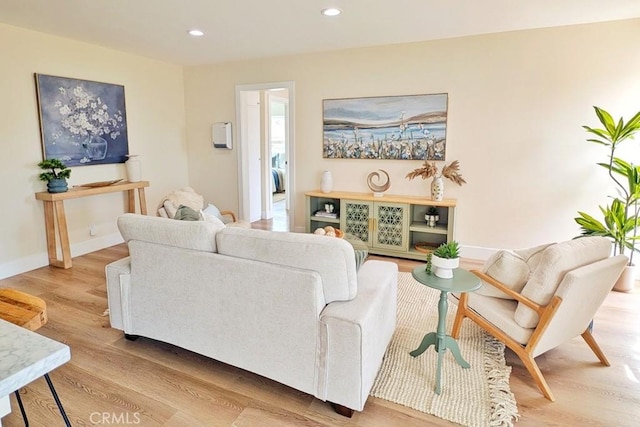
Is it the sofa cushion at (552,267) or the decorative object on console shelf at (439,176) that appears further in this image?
the decorative object on console shelf at (439,176)

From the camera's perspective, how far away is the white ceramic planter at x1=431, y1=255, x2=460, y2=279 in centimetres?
197

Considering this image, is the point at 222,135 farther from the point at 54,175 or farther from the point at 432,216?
the point at 432,216

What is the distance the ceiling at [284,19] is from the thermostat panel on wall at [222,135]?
49.3 inches

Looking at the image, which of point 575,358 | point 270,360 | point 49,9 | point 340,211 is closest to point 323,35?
point 340,211

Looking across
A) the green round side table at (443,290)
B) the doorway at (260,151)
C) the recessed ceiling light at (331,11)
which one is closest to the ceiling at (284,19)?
the recessed ceiling light at (331,11)

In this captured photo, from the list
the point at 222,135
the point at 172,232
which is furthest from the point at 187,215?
the point at 222,135

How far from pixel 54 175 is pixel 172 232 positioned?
2613mm

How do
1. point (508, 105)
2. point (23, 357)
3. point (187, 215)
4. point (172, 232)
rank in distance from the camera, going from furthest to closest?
point (508, 105) < point (187, 215) < point (172, 232) < point (23, 357)

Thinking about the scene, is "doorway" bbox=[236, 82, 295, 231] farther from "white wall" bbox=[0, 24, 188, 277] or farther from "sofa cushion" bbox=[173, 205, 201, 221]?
"sofa cushion" bbox=[173, 205, 201, 221]

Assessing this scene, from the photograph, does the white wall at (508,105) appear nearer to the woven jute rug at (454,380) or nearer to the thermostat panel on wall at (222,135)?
the thermostat panel on wall at (222,135)

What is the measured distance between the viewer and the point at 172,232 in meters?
2.21

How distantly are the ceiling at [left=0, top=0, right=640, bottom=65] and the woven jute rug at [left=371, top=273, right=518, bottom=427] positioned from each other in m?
2.66

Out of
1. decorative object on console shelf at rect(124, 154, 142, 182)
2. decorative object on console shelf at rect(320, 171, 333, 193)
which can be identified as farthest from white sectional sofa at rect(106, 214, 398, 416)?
decorative object on console shelf at rect(124, 154, 142, 182)

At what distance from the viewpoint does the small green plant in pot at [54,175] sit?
12.7 feet
